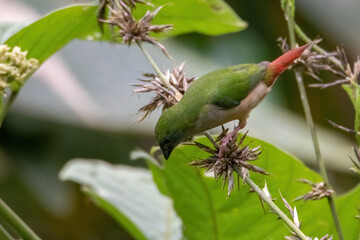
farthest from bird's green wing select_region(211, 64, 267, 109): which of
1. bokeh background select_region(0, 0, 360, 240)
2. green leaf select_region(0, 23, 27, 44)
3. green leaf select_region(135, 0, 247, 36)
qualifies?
bokeh background select_region(0, 0, 360, 240)

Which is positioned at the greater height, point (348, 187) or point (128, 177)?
point (128, 177)

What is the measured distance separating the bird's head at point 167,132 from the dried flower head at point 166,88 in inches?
1.0

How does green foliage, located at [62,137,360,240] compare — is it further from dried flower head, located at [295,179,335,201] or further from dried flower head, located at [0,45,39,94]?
dried flower head, located at [0,45,39,94]

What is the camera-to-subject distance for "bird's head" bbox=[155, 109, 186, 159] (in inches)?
53.7

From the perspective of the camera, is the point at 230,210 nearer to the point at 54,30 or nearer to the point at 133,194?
the point at 54,30

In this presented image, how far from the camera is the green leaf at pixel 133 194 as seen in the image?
84.7 inches

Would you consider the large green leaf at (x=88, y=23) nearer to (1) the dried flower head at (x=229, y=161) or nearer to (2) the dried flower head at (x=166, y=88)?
(2) the dried flower head at (x=166, y=88)

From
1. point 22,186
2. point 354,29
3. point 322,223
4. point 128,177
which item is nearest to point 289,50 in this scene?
point 322,223

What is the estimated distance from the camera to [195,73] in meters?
4.43

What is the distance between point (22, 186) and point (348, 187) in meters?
2.26

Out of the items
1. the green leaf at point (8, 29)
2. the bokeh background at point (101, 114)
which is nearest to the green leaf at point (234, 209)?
the green leaf at point (8, 29)

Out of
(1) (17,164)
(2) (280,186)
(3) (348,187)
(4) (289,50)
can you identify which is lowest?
(3) (348,187)

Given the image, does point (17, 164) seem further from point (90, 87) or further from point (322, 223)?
point (322, 223)

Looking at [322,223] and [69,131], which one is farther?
[69,131]
